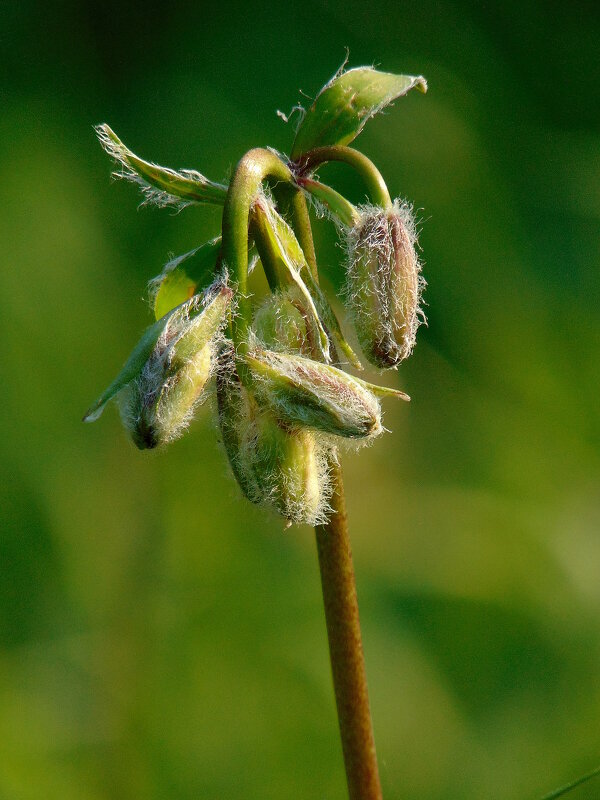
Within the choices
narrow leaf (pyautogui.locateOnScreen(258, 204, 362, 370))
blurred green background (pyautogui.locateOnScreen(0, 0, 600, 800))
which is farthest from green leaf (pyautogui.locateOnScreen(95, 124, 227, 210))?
blurred green background (pyautogui.locateOnScreen(0, 0, 600, 800))

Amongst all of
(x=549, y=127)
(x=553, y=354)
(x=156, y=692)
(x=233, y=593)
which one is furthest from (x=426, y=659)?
(x=549, y=127)

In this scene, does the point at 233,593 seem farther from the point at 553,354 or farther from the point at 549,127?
the point at 549,127

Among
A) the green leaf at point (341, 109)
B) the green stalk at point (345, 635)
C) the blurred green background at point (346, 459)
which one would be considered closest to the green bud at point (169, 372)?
the green stalk at point (345, 635)

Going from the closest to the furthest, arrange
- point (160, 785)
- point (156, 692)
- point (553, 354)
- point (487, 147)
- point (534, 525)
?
point (160, 785), point (156, 692), point (534, 525), point (553, 354), point (487, 147)

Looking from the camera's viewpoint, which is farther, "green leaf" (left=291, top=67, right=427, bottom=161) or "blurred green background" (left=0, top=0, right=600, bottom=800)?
"blurred green background" (left=0, top=0, right=600, bottom=800)

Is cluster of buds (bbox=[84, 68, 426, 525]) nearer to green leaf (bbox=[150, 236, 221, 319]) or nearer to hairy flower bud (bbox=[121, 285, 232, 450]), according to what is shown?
hairy flower bud (bbox=[121, 285, 232, 450])

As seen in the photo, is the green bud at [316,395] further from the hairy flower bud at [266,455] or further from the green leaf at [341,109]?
the green leaf at [341,109]

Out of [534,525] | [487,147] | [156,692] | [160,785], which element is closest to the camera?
[160,785]
